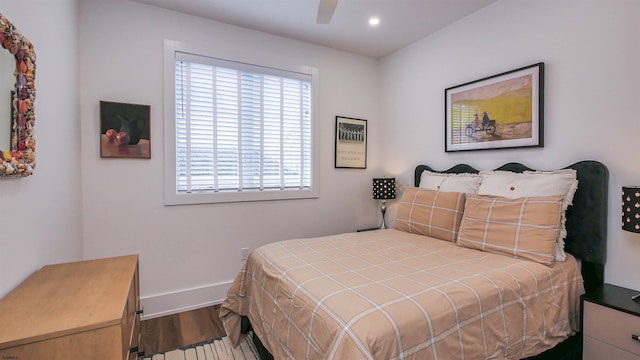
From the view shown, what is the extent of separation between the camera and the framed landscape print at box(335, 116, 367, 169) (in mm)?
3535

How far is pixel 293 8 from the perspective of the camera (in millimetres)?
2570

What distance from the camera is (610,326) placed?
5.18ft

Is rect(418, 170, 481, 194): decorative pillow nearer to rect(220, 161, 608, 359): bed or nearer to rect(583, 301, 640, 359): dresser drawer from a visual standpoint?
rect(220, 161, 608, 359): bed

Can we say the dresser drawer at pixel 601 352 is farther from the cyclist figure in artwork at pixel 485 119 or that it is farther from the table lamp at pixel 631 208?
the cyclist figure in artwork at pixel 485 119

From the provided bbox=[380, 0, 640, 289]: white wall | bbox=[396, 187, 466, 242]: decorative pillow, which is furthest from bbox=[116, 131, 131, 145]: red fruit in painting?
bbox=[380, 0, 640, 289]: white wall

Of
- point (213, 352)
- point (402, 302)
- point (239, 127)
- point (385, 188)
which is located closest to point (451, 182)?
point (385, 188)

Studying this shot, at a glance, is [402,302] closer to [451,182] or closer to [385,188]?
[451,182]

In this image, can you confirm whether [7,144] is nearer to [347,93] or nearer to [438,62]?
[347,93]

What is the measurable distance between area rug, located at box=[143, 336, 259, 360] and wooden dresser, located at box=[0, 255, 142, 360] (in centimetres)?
99

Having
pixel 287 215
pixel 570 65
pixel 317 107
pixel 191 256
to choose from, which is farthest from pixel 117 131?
pixel 570 65

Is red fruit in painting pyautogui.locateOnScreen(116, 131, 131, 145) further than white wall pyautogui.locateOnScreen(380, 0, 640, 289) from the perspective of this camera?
Yes

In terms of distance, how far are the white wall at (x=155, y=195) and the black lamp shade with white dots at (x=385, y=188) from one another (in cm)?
74

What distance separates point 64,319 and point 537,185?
2610 millimetres

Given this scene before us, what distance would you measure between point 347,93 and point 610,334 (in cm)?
300
